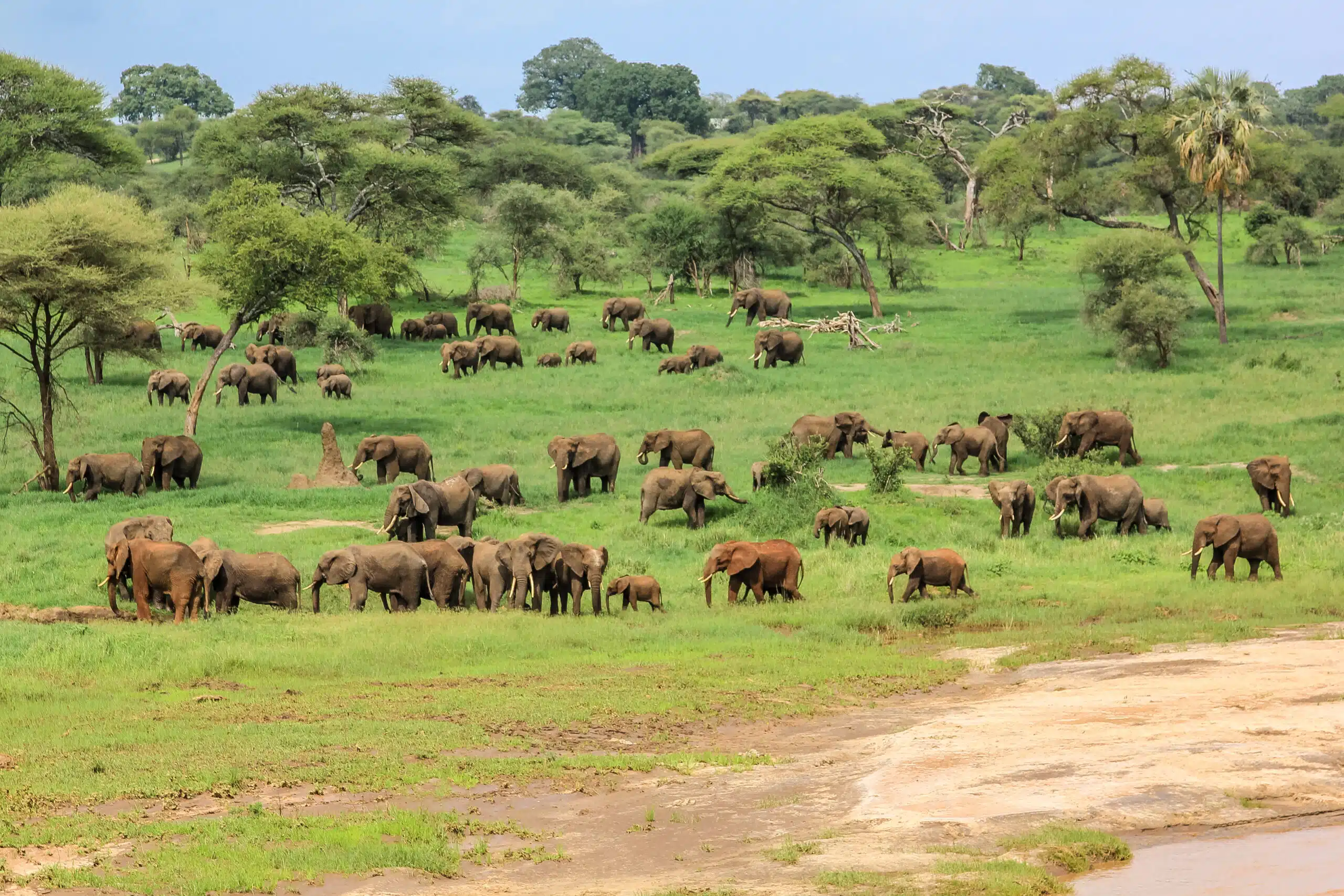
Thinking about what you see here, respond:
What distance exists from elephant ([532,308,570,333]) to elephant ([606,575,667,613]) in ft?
109

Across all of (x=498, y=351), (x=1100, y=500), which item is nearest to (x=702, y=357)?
(x=498, y=351)

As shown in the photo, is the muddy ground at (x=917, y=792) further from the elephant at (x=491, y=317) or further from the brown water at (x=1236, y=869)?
the elephant at (x=491, y=317)

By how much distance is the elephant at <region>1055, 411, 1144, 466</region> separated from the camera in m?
31.6

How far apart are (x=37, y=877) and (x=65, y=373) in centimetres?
3797

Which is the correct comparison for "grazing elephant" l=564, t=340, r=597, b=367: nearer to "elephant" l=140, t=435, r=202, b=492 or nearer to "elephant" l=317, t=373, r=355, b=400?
"elephant" l=317, t=373, r=355, b=400

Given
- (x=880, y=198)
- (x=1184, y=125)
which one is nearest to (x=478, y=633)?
(x=1184, y=125)

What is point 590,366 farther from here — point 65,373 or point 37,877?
point 37,877

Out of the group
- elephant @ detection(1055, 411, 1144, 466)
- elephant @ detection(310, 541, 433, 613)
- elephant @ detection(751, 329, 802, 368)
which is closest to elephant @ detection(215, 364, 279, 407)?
elephant @ detection(751, 329, 802, 368)

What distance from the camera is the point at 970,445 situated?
31.6 m

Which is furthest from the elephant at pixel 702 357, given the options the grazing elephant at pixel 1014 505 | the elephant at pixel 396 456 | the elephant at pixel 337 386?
the grazing elephant at pixel 1014 505

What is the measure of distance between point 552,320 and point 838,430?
889 inches

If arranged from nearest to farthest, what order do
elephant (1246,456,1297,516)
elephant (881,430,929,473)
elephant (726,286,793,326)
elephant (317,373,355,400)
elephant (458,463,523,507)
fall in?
elephant (1246,456,1297,516) < elephant (458,463,523,507) < elephant (881,430,929,473) < elephant (317,373,355,400) < elephant (726,286,793,326)

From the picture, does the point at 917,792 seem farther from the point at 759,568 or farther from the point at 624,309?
the point at 624,309

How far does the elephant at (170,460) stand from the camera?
3000cm
